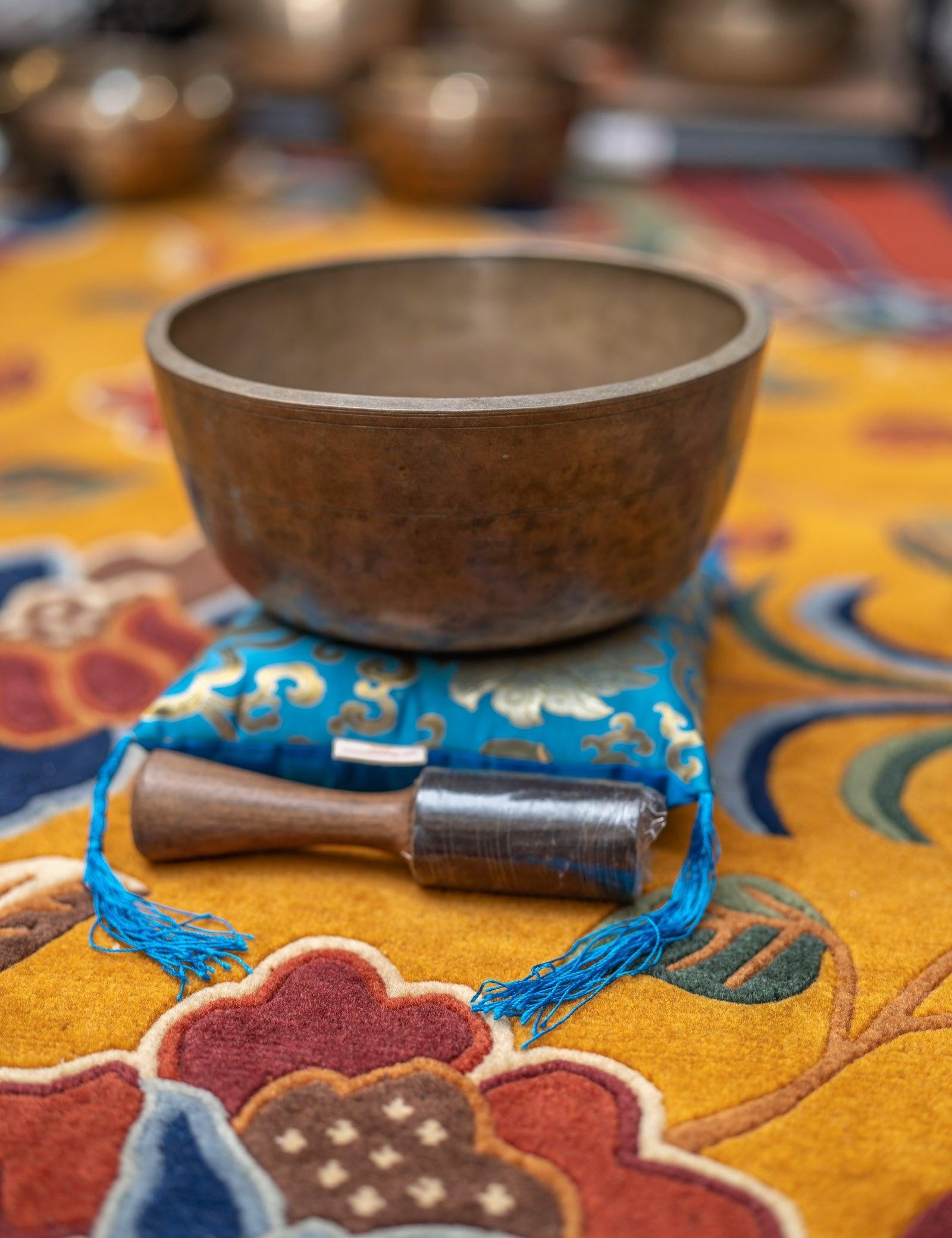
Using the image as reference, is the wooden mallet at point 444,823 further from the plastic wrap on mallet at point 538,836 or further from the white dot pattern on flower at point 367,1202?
the white dot pattern on flower at point 367,1202

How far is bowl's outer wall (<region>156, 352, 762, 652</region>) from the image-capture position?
1.04 m

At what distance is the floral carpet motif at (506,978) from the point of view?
32.7 inches

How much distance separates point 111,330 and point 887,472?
1.60 m

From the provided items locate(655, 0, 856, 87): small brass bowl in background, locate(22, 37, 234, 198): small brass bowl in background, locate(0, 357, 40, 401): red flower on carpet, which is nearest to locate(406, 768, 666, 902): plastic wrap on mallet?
locate(0, 357, 40, 401): red flower on carpet

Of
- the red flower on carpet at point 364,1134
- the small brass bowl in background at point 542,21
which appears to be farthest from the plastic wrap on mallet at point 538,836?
the small brass bowl in background at point 542,21

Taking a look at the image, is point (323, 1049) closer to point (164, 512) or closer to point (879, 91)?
point (164, 512)

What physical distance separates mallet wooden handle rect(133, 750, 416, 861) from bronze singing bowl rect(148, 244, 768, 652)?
16 cm

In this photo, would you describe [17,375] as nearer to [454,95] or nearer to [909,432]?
[454,95]

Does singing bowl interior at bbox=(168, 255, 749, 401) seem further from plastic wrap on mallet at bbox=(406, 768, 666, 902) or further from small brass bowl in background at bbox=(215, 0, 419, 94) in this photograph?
small brass bowl in background at bbox=(215, 0, 419, 94)

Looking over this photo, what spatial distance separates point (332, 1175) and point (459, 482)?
53cm

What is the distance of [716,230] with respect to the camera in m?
3.26

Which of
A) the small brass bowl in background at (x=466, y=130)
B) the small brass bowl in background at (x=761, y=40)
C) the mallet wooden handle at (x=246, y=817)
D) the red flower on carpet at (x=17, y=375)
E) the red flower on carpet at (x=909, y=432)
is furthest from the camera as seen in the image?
the small brass bowl in background at (x=761, y=40)

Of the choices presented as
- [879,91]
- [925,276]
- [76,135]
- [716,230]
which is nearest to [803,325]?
[925,276]

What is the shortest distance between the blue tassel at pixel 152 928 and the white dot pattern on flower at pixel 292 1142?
0.18 meters
